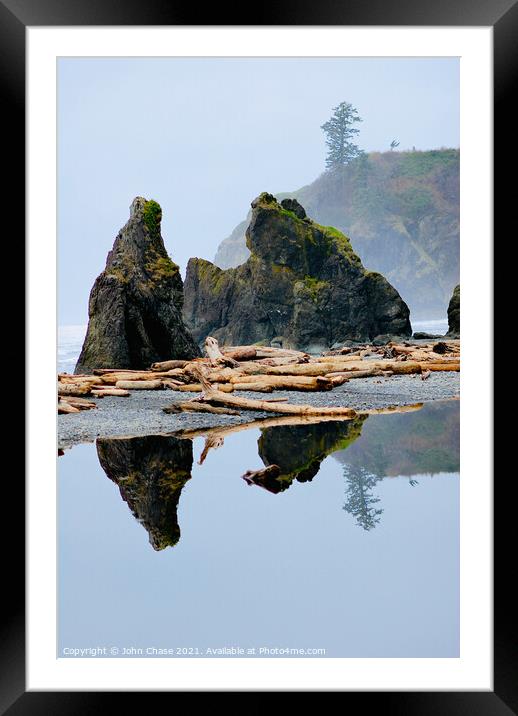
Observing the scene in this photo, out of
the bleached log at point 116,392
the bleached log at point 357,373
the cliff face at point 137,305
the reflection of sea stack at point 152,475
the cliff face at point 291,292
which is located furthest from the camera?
the bleached log at point 357,373

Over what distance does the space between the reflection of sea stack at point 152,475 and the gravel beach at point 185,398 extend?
0.39 ft

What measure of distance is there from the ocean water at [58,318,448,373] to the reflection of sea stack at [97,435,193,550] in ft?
1.95

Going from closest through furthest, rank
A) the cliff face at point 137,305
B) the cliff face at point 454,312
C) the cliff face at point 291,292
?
the cliff face at point 454,312, the cliff face at point 137,305, the cliff face at point 291,292

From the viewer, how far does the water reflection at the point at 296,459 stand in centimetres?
421

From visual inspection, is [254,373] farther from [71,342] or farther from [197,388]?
[71,342]

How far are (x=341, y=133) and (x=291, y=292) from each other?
1787 mm

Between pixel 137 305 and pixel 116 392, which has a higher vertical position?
pixel 137 305

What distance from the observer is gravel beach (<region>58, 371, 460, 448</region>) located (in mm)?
4406

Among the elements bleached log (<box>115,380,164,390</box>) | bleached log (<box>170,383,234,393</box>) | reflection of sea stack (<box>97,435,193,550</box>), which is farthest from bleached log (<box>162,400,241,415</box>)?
bleached log (<box>115,380,164,390</box>)

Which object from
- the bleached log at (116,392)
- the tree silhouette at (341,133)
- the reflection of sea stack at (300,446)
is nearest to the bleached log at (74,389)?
the bleached log at (116,392)

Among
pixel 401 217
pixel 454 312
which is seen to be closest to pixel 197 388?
pixel 454 312

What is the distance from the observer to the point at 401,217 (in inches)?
205
